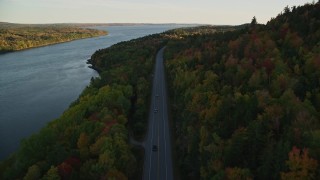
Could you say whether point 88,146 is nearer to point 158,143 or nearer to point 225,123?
point 158,143

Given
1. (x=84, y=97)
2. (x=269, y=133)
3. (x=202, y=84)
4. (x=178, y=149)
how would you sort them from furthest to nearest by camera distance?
(x=84, y=97), (x=202, y=84), (x=178, y=149), (x=269, y=133)

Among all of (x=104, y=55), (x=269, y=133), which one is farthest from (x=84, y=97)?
(x=104, y=55)

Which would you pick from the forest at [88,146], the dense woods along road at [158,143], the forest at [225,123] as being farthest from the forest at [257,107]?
the forest at [88,146]

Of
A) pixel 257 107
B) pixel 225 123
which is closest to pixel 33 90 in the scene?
pixel 225 123

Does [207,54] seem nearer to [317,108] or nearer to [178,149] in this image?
[178,149]

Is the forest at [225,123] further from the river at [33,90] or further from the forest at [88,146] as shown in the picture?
the river at [33,90]

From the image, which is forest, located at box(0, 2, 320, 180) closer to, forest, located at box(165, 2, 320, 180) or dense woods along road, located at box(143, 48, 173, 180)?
forest, located at box(165, 2, 320, 180)
